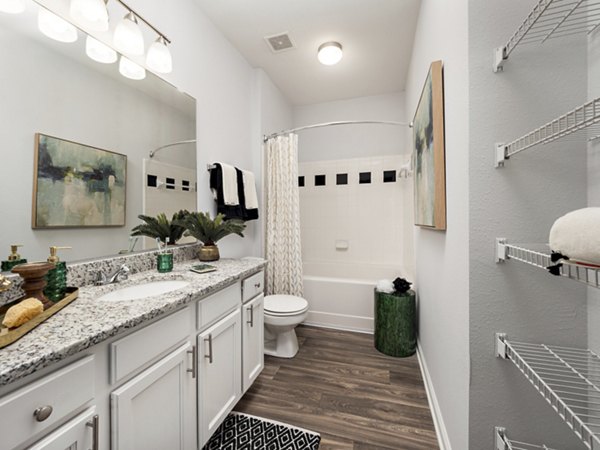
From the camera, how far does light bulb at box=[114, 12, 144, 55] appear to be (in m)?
1.30

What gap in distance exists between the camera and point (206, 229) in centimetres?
172

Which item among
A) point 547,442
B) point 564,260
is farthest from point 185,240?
point 547,442

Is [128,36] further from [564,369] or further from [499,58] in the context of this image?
[564,369]

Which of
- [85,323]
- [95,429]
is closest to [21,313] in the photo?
[85,323]

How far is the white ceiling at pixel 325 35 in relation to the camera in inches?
73.2

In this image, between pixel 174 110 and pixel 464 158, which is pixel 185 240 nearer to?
pixel 174 110

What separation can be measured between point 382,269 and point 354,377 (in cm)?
154

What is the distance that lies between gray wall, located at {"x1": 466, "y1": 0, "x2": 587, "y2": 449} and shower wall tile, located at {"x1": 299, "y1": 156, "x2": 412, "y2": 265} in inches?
82.7

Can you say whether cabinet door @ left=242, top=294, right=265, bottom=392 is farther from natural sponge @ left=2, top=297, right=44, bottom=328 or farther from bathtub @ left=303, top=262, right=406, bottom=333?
bathtub @ left=303, top=262, right=406, bottom=333

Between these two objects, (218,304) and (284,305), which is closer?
(218,304)

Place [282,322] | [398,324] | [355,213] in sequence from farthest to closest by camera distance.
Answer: [355,213] → [398,324] → [282,322]

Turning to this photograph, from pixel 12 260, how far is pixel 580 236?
1703mm

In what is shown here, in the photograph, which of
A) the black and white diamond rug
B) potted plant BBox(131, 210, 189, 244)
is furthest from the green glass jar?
the black and white diamond rug

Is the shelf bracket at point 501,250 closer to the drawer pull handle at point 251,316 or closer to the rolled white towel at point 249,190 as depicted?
the drawer pull handle at point 251,316
